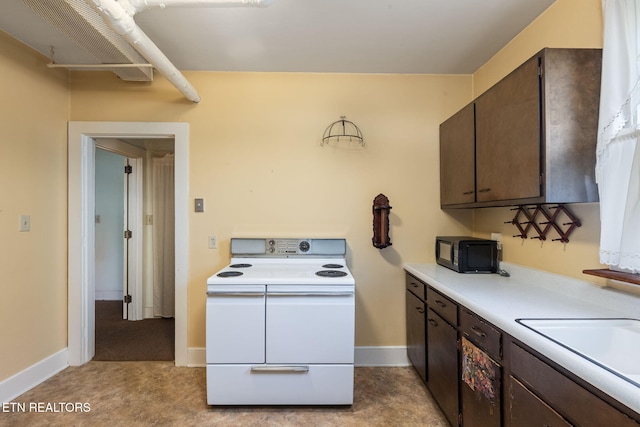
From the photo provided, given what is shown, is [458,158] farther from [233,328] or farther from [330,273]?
[233,328]

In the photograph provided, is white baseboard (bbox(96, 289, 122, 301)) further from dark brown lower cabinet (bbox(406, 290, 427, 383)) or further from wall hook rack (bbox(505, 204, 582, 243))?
wall hook rack (bbox(505, 204, 582, 243))

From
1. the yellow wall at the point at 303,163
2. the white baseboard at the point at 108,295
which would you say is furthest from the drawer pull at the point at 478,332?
the white baseboard at the point at 108,295

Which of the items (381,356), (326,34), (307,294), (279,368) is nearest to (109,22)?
(326,34)

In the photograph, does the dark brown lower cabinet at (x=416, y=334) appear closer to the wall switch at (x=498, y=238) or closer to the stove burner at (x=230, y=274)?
the wall switch at (x=498, y=238)

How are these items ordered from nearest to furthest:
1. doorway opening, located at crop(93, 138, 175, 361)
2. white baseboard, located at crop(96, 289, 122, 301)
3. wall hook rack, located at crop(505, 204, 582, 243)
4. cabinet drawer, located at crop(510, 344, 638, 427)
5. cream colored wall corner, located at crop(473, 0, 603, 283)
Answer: cabinet drawer, located at crop(510, 344, 638, 427) < cream colored wall corner, located at crop(473, 0, 603, 283) < wall hook rack, located at crop(505, 204, 582, 243) < doorway opening, located at crop(93, 138, 175, 361) < white baseboard, located at crop(96, 289, 122, 301)

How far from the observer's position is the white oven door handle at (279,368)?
74.5 inches

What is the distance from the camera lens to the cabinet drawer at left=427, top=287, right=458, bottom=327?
1670mm

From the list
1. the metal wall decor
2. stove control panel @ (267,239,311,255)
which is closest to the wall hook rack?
the metal wall decor

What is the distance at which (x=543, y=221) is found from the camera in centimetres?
182

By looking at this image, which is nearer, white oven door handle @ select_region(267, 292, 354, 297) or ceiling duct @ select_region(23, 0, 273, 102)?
ceiling duct @ select_region(23, 0, 273, 102)

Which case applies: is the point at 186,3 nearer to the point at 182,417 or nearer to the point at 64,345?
the point at 182,417

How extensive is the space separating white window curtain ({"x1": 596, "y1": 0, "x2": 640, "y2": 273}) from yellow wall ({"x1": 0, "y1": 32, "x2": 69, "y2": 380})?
3399 millimetres

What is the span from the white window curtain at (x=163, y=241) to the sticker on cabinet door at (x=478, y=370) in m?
3.27

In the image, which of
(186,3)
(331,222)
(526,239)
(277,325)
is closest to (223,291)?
(277,325)
